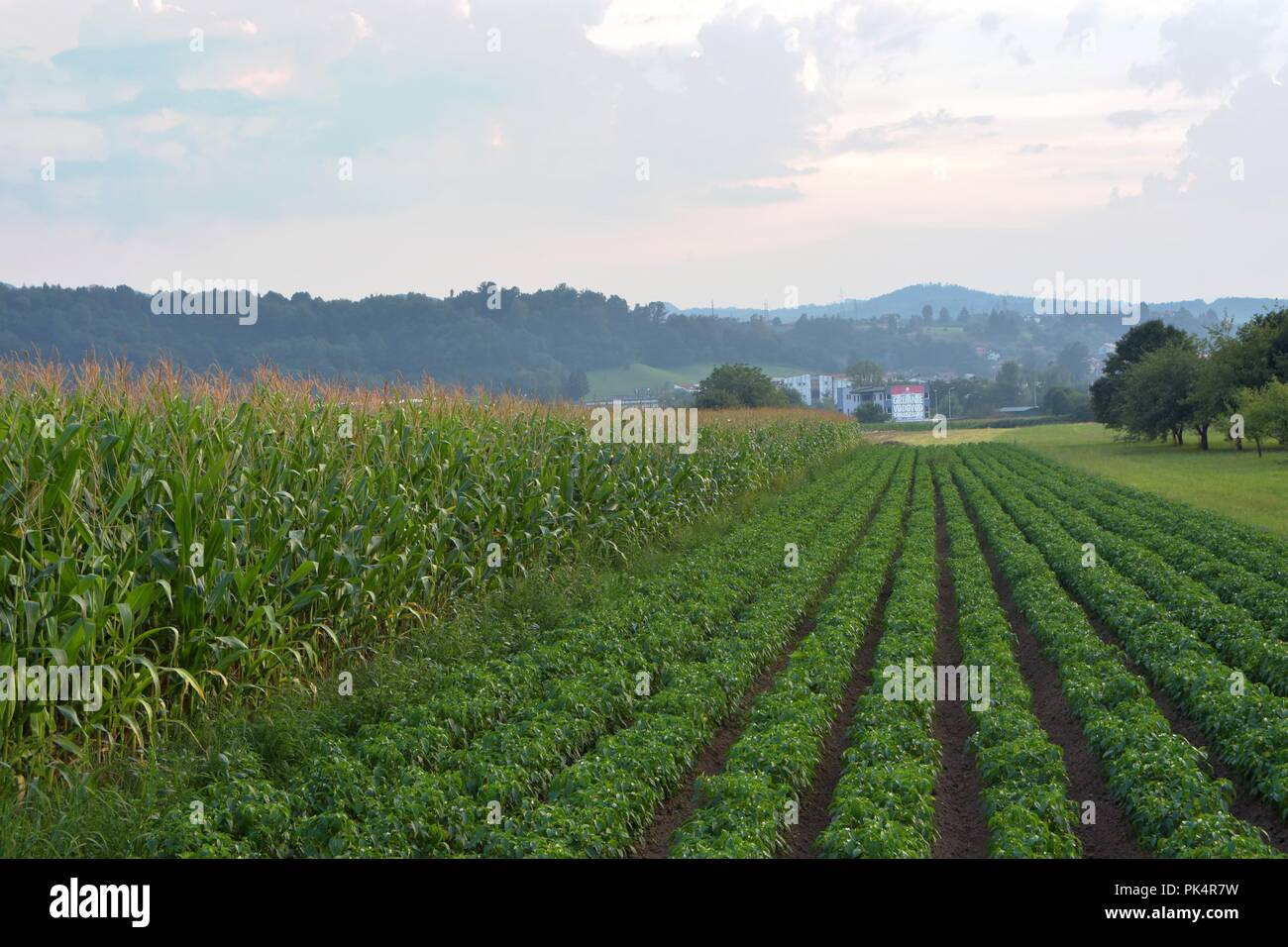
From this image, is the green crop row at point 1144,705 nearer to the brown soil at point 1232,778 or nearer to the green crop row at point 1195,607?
the brown soil at point 1232,778

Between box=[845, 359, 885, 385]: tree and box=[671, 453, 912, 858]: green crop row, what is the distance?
17556cm

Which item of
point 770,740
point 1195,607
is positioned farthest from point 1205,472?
point 770,740

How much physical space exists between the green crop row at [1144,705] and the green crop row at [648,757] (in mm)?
3099

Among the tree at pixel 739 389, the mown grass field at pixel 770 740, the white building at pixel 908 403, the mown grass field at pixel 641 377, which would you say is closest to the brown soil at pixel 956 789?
the mown grass field at pixel 770 740

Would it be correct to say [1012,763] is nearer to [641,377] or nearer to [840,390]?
[641,377]

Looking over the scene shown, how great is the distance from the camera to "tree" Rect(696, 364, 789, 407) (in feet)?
277

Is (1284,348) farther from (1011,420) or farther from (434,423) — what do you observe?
(1011,420)

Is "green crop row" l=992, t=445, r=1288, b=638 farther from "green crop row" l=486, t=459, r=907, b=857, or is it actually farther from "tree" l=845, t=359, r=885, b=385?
"tree" l=845, t=359, r=885, b=385

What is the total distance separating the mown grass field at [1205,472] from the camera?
25897 mm

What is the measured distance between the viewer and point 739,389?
87750mm

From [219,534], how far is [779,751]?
15.5 ft

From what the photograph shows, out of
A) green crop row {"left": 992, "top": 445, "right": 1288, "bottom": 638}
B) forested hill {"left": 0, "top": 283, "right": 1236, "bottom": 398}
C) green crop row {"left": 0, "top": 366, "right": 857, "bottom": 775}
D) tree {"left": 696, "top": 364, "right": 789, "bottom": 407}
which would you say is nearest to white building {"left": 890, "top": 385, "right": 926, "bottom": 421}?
forested hill {"left": 0, "top": 283, "right": 1236, "bottom": 398}
